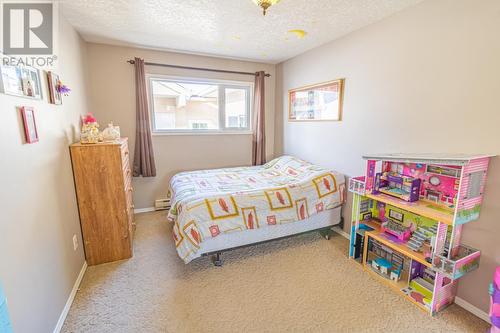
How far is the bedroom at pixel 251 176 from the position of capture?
1.57m

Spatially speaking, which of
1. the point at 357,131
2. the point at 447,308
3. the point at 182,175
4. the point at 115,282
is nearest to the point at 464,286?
the point at 447,308

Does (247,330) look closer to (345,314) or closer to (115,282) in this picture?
(345,314)

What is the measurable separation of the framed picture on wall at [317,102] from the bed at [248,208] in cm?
72

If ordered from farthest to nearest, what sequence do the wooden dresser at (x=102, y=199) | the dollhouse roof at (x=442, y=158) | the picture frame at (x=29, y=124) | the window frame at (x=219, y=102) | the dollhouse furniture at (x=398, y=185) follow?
the window frame at (x=219, y=102) < the wooden dresser at (x=102, y=199) < the dollhouse furniture at (x=398, y=185) < the dollhouse roof at (x=442, y=158) < the picture frame at (x=29, y=124)

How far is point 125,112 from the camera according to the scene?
3.33 m

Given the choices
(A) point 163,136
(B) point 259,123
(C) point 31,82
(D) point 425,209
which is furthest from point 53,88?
(D) point 425,209

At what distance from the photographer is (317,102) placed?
10.5 ft

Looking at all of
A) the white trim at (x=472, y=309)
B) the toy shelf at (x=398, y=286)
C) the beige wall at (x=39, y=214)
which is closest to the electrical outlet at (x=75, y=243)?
the beige wall at (x=39, y=214)

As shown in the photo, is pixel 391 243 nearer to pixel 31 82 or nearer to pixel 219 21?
pixel 219 21

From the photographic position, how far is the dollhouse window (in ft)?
5.24

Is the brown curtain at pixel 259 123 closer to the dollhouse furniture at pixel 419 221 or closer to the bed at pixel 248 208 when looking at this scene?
the bed at pixel 248 208

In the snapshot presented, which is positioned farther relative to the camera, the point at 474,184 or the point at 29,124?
the point at 474,184

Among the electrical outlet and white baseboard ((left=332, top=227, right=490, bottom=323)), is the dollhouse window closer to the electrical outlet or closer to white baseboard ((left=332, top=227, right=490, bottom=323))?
white baseboard ((left=332, top=227, right=490, bottom=323))

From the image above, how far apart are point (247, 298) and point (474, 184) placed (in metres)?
1.87
